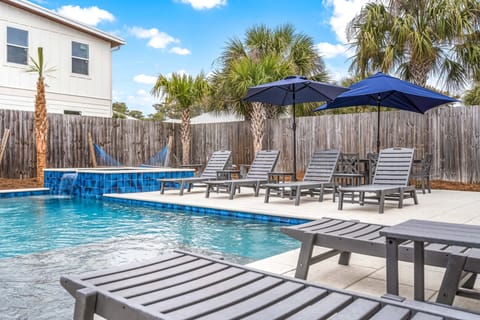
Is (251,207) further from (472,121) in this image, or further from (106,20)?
(106,20)

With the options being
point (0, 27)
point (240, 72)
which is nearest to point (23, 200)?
point (240, 72)

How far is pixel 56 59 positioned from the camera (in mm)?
13828

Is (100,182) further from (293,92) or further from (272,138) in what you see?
(272,138)

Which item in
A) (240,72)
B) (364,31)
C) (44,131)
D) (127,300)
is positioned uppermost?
(364,31)

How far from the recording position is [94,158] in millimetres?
11938

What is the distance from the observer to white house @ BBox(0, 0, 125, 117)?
12695 mm

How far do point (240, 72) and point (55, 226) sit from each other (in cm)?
709

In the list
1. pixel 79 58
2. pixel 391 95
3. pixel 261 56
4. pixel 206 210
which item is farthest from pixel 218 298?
pixel 79 58

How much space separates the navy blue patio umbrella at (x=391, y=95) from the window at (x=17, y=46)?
32.7 feet

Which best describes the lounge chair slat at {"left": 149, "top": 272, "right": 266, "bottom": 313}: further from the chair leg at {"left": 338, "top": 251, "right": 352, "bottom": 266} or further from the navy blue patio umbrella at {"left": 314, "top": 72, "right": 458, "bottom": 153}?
the navy blue patio umbrella at {"left": 314, "top": 72, "right": 458, "bottom": 153}

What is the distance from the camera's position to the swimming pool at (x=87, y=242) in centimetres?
285

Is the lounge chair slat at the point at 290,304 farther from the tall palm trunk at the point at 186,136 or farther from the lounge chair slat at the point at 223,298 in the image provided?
the tall palm trunk at the point at 186,136

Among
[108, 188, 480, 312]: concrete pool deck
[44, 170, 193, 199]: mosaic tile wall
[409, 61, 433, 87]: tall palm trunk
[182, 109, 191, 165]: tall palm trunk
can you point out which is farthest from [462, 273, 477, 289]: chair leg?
[182, 109, 191, 165]: tall palm trunk

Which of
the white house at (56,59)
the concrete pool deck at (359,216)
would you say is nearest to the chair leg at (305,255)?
the concrete pool deck at (359,216)
